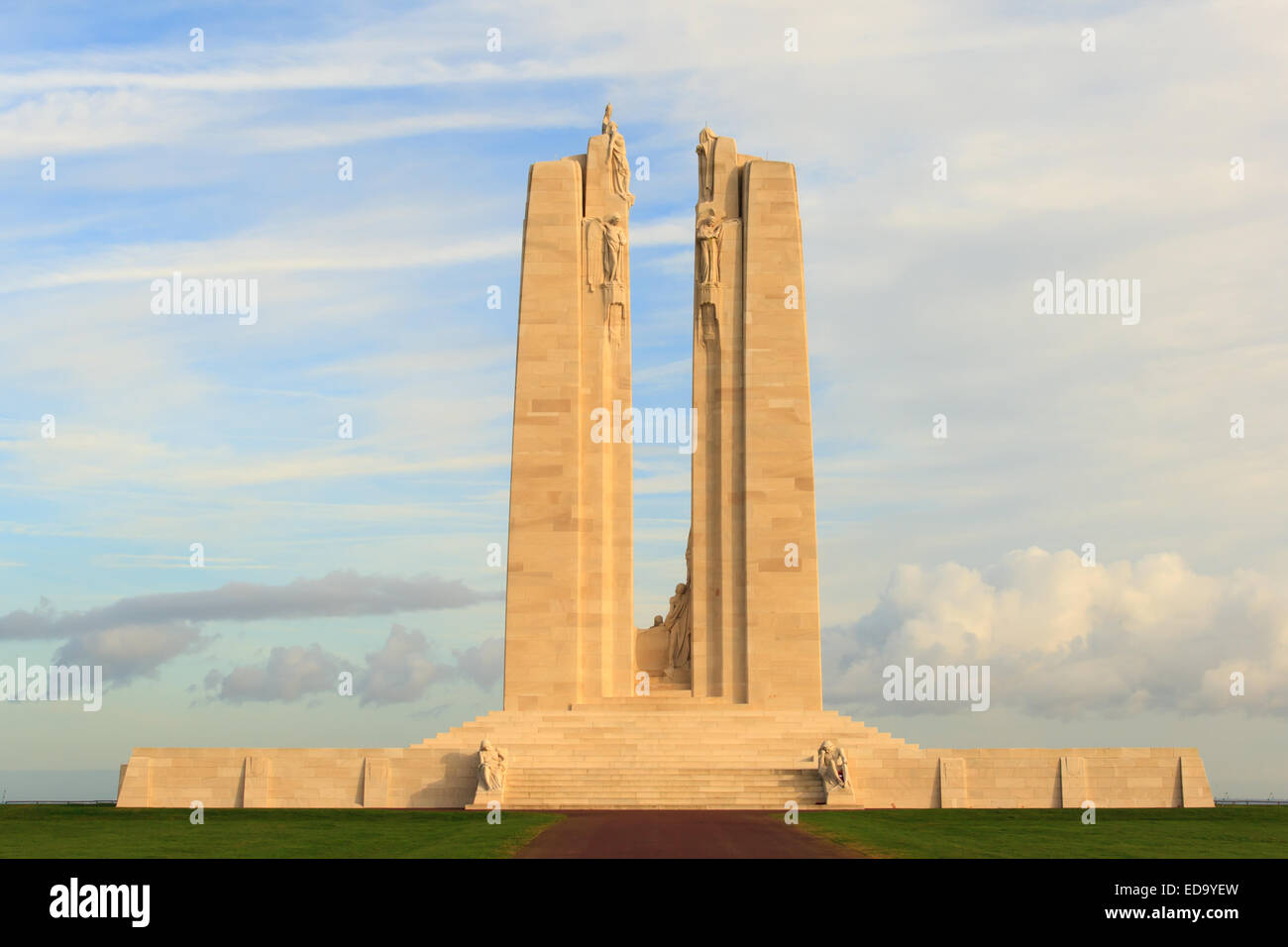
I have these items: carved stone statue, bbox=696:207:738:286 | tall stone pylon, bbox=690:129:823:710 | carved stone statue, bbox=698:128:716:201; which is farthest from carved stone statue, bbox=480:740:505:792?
carved stone statue, bbox=698:128:716:201

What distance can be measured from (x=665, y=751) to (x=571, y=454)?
9.59 meters

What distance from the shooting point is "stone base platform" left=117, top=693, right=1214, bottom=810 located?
3044 centimetres

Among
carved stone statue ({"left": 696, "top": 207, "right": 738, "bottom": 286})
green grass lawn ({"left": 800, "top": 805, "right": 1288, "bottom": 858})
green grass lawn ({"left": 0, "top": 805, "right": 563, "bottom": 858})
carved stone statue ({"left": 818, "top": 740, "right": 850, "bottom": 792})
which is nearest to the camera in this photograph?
green grass lawn ({"left": 0, "top": 805, "right": 563, "bottom": 858})

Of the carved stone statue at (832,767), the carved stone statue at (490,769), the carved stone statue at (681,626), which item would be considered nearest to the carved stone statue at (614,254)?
the carved stone statue at (681,626)

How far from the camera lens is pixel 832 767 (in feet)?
99.8

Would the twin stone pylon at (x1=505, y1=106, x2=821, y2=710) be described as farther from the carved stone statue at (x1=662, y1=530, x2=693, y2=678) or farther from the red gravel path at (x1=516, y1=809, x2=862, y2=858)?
the red gravel path at (x1=516, y1=809, x2=862, y2=858)

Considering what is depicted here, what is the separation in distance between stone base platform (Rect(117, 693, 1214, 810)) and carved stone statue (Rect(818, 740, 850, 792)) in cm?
39

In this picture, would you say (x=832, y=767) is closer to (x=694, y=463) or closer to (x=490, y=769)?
(x=490, y=769)

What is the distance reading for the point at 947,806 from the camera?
1213 inches

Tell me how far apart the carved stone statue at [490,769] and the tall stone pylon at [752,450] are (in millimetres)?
8838
